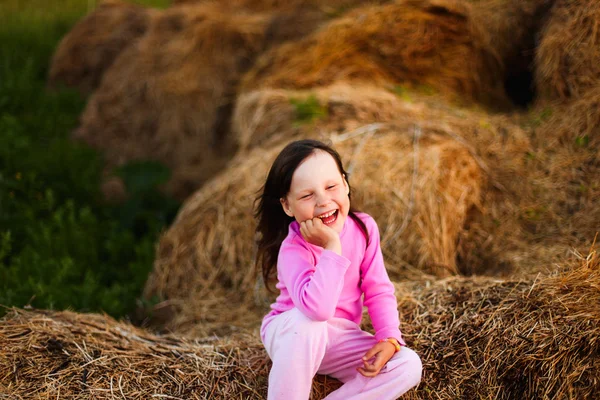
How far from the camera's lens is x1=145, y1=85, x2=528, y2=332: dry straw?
3.39 m

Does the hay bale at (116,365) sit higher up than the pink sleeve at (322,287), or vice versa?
the pink sleeve at (322,287)

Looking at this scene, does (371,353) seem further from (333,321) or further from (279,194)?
(279,194)

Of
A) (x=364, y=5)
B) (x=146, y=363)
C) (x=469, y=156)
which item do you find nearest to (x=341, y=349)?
(x=146, y=363)

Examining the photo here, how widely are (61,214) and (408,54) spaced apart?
111 inches

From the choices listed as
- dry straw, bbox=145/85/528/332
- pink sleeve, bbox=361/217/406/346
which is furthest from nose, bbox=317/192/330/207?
dry straw, bbox=145/85/528/332

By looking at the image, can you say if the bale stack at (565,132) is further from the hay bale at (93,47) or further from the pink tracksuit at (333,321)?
the hay bale at (93,47)

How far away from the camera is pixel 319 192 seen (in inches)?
84.0

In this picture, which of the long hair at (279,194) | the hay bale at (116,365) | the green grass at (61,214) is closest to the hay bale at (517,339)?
the hay bale at (116,365)

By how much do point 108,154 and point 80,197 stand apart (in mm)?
937

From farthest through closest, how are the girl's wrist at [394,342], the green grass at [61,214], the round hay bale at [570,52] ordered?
the round hay bale at [570,52], the green grass at [61,214], the girl's wrist at [394,342]

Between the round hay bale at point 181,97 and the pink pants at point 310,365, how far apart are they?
328 cm

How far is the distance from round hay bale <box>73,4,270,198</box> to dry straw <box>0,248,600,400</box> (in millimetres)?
2774

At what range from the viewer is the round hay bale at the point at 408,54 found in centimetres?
485

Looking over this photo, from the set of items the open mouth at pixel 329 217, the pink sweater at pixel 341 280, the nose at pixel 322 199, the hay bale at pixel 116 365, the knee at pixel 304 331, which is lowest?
the hay bale at pixel 116 365
